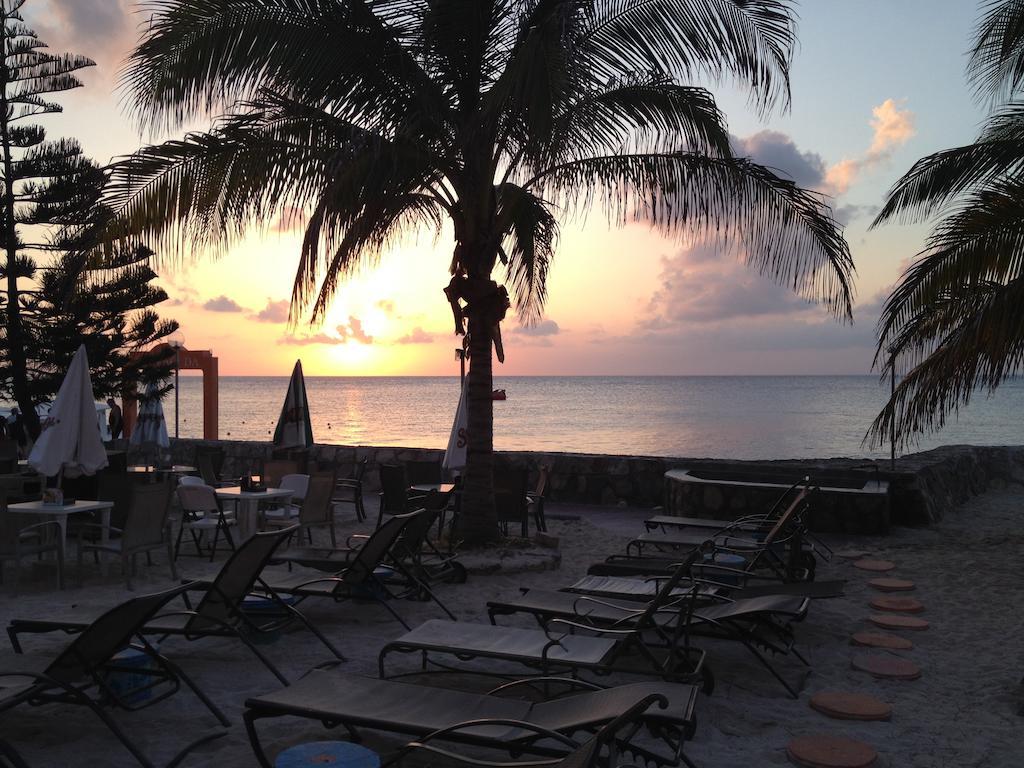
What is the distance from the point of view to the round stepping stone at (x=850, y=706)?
12.3 feet

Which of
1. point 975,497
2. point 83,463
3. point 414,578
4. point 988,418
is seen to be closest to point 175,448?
point 83,463

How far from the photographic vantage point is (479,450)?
7465mm

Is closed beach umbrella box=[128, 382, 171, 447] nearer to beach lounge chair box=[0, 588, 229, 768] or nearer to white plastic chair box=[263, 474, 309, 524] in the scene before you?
white plastic chair box=[263, 474, 309, 524]

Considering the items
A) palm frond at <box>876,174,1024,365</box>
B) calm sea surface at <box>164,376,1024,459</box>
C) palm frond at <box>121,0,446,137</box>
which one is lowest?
calm sea surface at <box>164,376,1024,459</box>

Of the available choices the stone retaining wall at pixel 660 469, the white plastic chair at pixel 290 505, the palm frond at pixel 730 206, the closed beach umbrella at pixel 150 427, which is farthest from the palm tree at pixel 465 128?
the closed beach umbrella at pixel 150 427

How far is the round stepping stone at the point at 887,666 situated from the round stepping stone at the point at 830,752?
987 millimetres

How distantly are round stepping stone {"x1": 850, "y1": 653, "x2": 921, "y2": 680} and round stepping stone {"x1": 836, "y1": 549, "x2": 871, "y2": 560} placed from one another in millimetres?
3037

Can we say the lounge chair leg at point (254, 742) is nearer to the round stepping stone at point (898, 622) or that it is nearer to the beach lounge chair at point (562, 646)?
the beach lounge chair at point (562, 646)

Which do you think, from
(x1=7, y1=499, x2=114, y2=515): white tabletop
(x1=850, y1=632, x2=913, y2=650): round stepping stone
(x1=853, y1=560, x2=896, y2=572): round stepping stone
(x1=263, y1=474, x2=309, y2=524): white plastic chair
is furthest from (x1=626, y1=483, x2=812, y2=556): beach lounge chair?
(x1=7, y1=499, x2=114, y2=515): white tabletop

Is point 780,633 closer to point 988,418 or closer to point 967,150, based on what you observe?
point 967,150

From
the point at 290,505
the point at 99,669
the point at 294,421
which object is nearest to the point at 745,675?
the point at 99,669

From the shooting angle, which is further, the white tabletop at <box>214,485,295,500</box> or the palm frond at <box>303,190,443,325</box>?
the white tabletop at <box>214,485,295,500</box>

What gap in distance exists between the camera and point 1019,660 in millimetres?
4676

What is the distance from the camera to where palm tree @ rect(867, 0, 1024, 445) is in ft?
20.8
